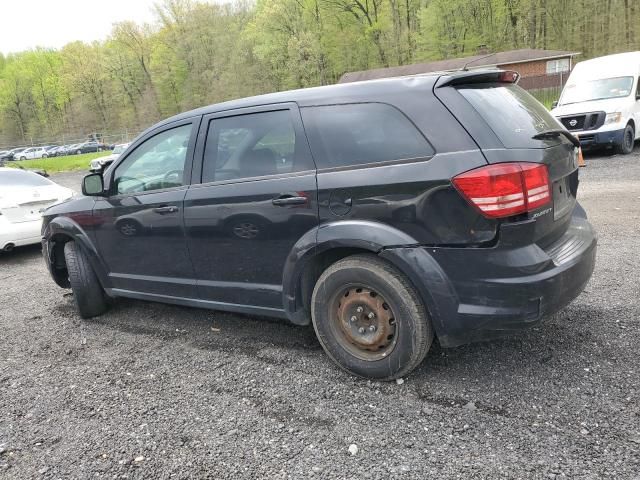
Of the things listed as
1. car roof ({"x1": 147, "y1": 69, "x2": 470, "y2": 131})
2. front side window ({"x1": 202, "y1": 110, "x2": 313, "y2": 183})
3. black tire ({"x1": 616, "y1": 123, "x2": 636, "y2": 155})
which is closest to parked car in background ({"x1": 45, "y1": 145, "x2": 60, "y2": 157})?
black tire ({"x1": 616, "y1": 123, "x2": 636, "y2": 155})

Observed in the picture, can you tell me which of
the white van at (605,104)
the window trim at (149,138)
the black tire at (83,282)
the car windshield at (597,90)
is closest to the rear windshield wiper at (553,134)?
the window trim at (149,138)

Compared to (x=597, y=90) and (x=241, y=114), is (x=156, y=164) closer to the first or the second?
(x=241, y=114)

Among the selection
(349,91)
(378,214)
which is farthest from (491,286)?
(349,91)

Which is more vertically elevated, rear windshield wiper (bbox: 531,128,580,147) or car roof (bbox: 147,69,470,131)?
car roof (bbox: 147,69,470,131)

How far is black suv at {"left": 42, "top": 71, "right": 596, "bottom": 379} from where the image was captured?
104 inches

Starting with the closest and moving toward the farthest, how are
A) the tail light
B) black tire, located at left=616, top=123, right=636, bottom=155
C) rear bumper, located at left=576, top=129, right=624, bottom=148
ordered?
the tail light < rear bumper, located at left=576, top=129, right=624, bottom=148 < black tire, located at left=616, top=123, right=636, bottom=155

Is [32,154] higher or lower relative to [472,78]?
higher

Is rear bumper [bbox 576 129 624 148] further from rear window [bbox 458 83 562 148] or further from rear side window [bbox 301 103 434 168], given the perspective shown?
rear side window [bbox 301 103 434 168]

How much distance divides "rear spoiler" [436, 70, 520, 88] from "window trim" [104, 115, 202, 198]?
186 cm

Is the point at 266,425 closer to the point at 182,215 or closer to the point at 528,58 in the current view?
the point at 182,215

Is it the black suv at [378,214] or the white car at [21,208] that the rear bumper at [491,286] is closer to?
the black suv at [378,214]

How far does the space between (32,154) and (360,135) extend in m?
58.5

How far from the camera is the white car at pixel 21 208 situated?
739cm

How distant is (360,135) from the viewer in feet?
9.88
